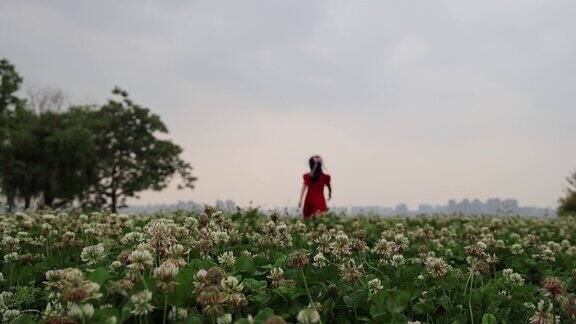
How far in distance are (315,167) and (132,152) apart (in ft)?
141

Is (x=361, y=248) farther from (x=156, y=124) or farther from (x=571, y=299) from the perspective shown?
(x=156, y=124)

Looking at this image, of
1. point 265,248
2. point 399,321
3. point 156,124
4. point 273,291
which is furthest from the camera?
point 156,124

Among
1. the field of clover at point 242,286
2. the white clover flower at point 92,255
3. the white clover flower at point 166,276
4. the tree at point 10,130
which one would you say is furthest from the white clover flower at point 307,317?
the tree at point 10,130

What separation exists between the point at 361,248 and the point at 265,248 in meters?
1.05

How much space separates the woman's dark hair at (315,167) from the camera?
1814cm

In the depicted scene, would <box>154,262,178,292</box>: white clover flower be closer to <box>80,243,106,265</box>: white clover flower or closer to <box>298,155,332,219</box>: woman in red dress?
<box>80,243,106,265</box>: white clover flower

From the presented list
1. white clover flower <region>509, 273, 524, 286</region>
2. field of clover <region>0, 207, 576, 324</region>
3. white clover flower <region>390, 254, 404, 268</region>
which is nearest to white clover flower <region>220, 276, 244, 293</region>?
field of clover <region>0, 207, 576, 324</region>

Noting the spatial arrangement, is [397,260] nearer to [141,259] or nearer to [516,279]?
[516,279]

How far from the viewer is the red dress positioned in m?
18.1

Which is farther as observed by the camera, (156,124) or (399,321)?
(156,124)

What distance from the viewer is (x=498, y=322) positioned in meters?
4.19

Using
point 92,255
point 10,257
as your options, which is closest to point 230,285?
point 92,255

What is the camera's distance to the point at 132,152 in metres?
58.2

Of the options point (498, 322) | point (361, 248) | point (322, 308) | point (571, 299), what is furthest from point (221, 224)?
point (571, 299)
